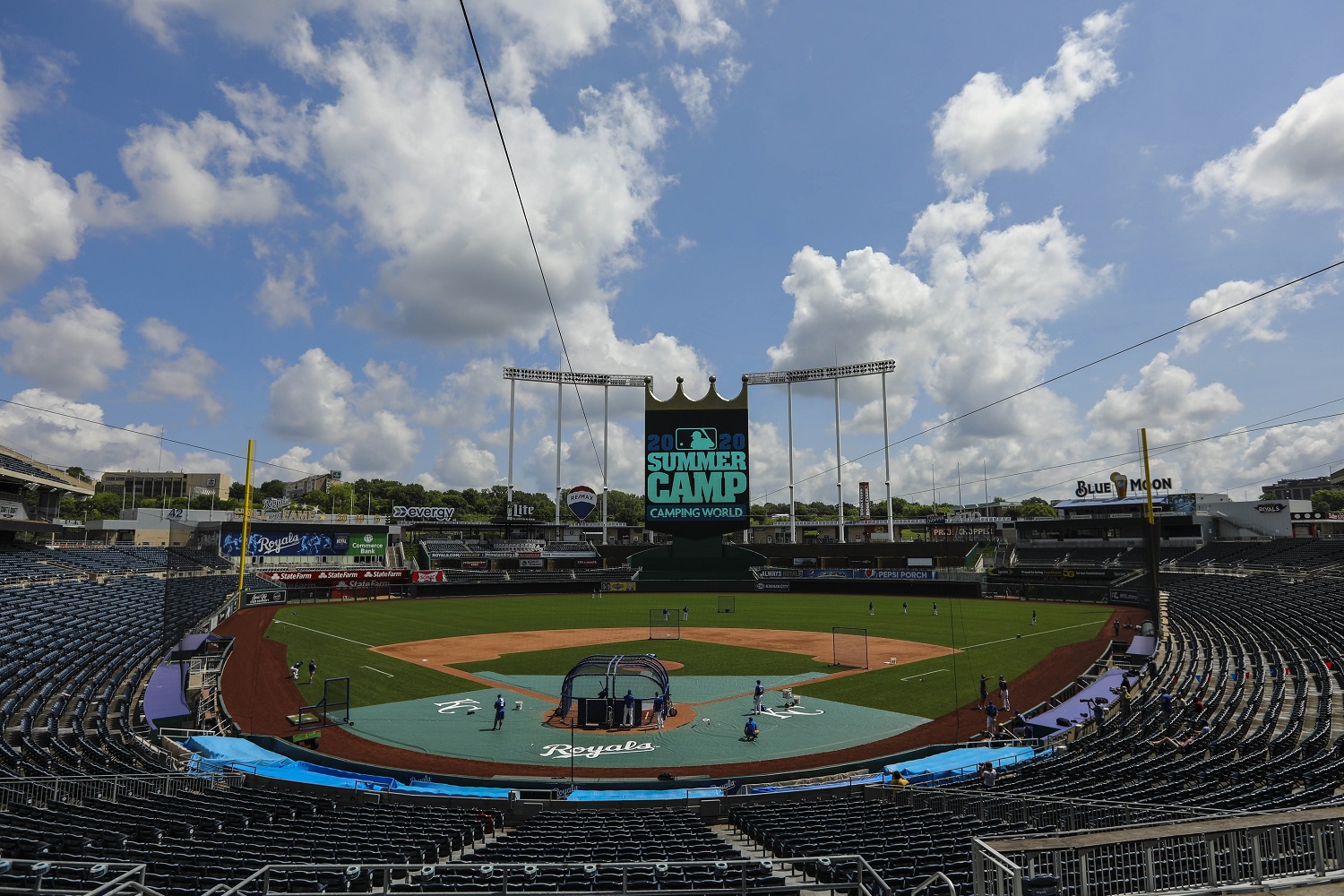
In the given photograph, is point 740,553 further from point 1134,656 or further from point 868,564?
point 1134,656

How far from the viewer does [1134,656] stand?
3459 cm

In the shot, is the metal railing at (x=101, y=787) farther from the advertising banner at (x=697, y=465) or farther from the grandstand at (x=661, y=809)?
the advertising banner at (x=697, y=465)

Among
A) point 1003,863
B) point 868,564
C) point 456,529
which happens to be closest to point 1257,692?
point 1003,863

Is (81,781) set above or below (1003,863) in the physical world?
below

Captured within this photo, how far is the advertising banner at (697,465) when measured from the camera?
70.8 m

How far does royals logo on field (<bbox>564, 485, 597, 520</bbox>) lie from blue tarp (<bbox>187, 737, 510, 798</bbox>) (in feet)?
230

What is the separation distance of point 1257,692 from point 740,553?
175 feet

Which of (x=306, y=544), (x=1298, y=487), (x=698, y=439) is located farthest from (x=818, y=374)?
(x=1298, y=487)

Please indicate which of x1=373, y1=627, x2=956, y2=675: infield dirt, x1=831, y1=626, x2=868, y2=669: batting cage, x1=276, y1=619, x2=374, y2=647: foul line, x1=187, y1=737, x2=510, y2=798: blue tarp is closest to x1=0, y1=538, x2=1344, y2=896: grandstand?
x1=187, y1=737, x2=510, y2=798: blue tarp

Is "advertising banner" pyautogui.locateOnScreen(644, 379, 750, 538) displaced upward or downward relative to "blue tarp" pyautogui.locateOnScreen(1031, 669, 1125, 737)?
upward

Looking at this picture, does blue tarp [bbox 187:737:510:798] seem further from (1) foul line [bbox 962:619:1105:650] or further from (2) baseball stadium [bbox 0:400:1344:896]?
(1) foul line [bbox 962:619:1105:650]

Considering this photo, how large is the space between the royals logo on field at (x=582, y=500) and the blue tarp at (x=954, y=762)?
74.2 m

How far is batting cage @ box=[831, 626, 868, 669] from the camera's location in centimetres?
3847

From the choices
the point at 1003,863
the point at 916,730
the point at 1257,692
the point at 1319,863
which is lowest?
the point at 916,730
